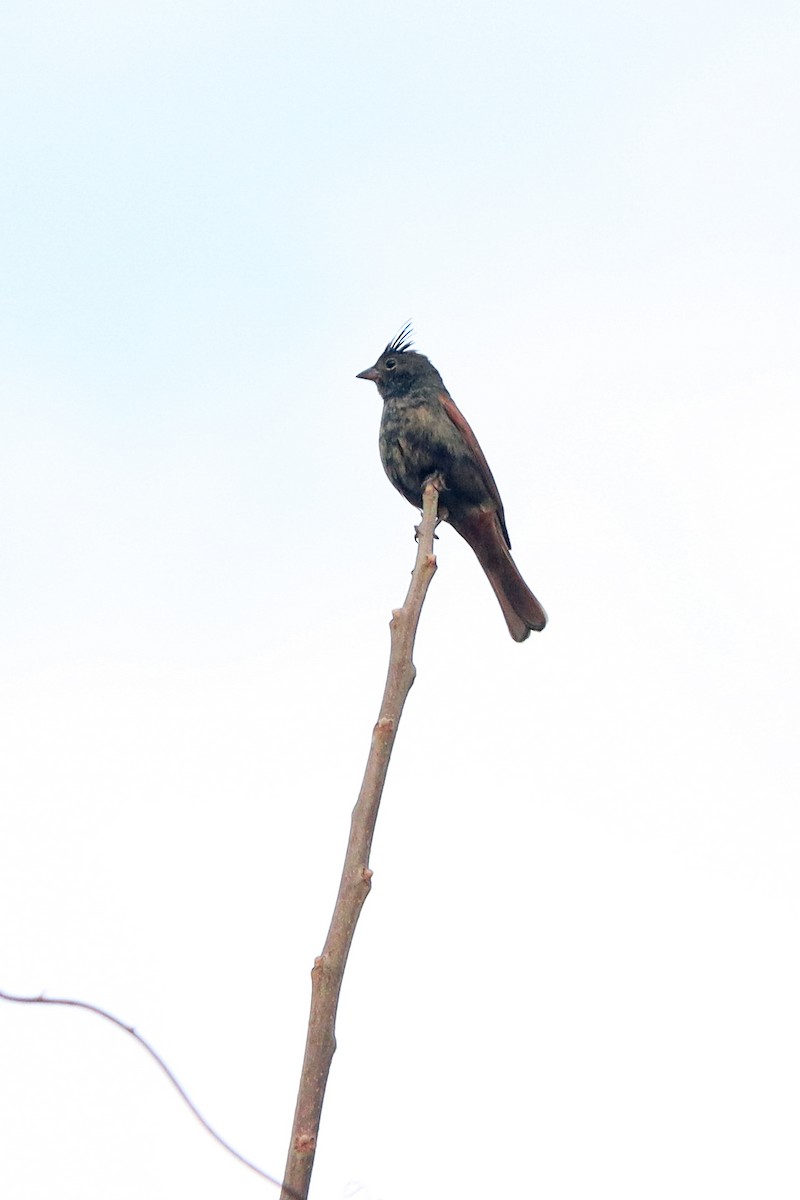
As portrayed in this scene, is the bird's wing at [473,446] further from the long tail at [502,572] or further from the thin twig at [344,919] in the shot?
the thin twig at [344,919]

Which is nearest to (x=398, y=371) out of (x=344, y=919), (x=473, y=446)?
(x=473, y=446)

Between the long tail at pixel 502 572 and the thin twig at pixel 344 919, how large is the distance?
13.9 feet

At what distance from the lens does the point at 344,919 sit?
74.3 inches

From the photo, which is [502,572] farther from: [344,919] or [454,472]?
[344,919]

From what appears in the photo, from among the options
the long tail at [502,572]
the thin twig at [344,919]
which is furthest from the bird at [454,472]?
the thin twig at [344,919]

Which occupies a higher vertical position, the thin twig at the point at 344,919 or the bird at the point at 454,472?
the bird at the point at 454,472

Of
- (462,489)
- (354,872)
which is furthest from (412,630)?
(462,489)

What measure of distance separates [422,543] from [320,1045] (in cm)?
117

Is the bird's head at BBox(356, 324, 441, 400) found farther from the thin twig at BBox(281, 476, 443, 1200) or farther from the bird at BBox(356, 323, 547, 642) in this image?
the thin twig at BBox(281, 476, 443, 1200)

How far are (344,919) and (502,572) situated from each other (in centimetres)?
489

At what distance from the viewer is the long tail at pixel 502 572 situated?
6641 millimetres

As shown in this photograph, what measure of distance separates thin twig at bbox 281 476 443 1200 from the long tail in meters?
4.25

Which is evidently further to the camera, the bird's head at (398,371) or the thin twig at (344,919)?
the bird's head at (398,371)

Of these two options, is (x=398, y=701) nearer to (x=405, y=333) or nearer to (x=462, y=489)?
(x=462, y=489)
